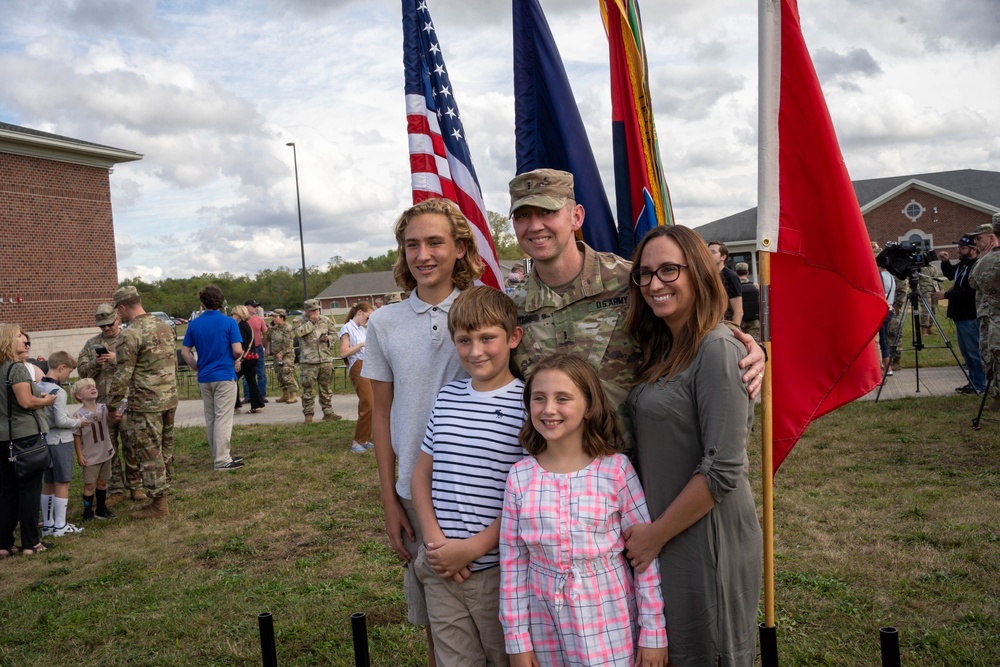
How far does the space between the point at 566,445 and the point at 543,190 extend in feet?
3.05

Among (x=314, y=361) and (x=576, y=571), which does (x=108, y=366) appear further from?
(x=576, y=571)

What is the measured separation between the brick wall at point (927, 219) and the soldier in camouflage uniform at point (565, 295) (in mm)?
43086

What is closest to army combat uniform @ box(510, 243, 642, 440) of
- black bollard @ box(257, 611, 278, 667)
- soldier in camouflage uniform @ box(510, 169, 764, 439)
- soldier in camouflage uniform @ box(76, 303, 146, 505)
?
soldier in camouflage uniform @ box(510, 169, 764, 439)

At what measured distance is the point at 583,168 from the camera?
12.6 feet

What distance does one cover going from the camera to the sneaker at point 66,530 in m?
7.29

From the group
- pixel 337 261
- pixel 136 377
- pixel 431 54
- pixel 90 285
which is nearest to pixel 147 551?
pixel 136 377

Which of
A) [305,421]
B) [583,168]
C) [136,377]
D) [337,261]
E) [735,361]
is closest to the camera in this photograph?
[735,361]

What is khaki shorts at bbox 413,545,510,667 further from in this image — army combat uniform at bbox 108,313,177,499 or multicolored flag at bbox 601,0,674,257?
army combat uniform at bbox 108,313,177,499

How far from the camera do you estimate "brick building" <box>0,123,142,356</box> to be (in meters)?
27.6

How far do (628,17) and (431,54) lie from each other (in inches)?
41.2

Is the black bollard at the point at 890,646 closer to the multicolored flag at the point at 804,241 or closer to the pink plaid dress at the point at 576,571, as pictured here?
the pink plaid dress at the point at 576,571

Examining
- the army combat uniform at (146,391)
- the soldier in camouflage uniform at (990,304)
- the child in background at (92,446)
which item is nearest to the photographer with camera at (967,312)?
the soldier in camouflage uniform at (990,304)

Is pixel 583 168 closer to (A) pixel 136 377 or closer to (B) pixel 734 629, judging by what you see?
(B) pixel 734 629

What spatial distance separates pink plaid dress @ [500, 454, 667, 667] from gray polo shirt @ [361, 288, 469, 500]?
0.56 meters
